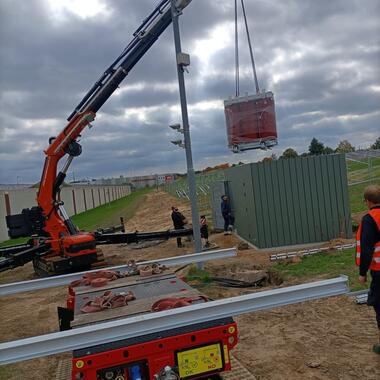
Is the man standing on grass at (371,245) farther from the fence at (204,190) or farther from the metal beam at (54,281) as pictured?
the fence at (204,190)

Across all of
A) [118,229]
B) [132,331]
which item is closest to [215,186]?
[118,229]

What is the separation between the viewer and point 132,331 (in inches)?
118

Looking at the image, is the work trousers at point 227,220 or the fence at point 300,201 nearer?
the fence at point 300,201

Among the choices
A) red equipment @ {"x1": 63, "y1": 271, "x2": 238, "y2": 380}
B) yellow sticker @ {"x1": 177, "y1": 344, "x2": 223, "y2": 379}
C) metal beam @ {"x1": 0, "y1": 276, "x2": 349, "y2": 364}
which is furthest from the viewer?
yellow sticker @ {"x1": 177, "y1": 344, "x2": 223, "y2": 379}

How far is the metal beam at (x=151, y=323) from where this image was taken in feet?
9.11

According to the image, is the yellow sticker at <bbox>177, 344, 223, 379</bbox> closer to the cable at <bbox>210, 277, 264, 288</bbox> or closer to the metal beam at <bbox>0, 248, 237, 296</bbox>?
the metal beam at <bbox>0, 248, 237, 296</bbox>

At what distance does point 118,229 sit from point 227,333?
12856 mm

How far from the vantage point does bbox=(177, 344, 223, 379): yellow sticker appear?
323 centimetres

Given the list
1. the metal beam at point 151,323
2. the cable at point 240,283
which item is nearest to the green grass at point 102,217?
the cable at point 240,283

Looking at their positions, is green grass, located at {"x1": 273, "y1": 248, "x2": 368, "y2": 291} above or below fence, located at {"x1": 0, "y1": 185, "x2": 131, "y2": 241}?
below

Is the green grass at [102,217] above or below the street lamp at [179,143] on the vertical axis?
below

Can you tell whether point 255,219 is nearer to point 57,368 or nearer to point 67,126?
point 67,126

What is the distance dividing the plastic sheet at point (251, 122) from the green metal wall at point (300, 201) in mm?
2933

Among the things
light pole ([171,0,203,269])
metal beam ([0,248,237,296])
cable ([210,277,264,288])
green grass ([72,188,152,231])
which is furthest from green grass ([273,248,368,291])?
green grass ([72,188,152,231])
